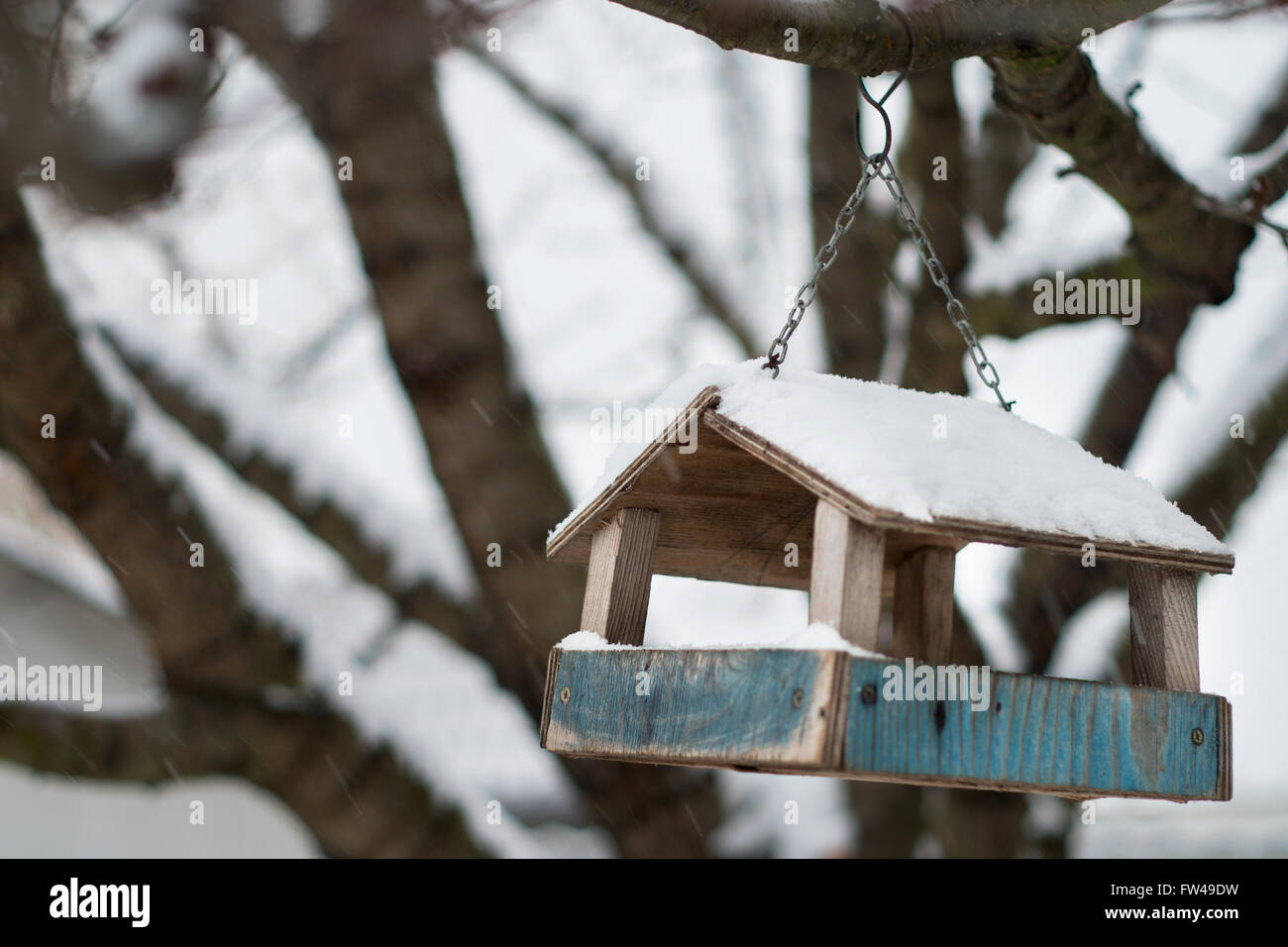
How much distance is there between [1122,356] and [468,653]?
2.16m

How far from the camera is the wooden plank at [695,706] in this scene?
1212 mm

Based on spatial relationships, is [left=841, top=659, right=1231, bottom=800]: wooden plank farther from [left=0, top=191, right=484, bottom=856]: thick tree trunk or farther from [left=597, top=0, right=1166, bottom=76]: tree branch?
[left=0, top=191, right=484, bottom=856]: thick tree trunk

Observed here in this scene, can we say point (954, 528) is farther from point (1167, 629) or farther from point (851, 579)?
point (1167, 629)

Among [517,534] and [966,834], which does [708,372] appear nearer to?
[517,534]

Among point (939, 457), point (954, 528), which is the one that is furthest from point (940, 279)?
point (954, 528)

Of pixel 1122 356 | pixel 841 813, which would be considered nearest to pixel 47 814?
pixel 841 813

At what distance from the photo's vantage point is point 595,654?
1557 millimetres

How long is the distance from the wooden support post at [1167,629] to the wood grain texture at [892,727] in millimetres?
71

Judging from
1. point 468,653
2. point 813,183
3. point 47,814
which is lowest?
point 47,814

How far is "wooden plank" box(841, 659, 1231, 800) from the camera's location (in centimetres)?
121

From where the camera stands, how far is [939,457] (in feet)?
4.45

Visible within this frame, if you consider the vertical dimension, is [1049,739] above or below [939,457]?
below

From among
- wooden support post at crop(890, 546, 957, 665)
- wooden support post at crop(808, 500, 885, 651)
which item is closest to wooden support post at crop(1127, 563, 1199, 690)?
wooden support post at crop(890, 546, 957, 665)

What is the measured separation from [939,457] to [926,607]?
420 millimetres
